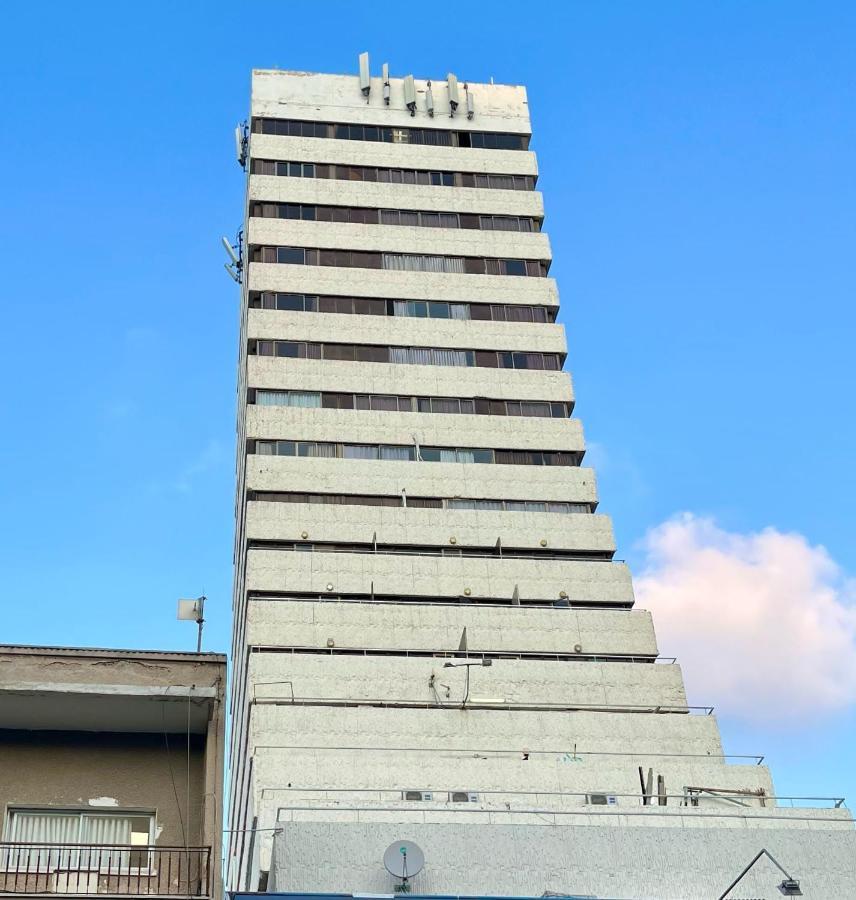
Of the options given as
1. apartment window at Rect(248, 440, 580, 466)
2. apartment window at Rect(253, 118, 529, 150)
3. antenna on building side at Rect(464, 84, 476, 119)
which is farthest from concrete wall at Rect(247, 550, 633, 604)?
antenna on building side at Rect(464, 84, 476, 119)

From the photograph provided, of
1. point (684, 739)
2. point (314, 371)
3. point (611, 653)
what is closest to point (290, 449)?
point (314, 371)

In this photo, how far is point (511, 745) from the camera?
5434cm

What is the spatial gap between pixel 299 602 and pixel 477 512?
10.4 meters

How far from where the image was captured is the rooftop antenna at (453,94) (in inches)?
3140

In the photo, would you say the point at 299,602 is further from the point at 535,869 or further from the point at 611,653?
the point at 535,869

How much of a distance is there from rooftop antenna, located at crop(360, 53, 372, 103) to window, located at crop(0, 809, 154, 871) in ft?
207

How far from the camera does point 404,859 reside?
99.5ft

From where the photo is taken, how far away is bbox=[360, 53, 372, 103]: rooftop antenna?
260ft

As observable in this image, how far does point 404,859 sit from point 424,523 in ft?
114

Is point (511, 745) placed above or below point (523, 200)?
below

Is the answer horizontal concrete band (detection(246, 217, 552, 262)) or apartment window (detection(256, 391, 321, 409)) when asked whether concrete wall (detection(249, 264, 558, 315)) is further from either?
apartment window (detection(256, 391, 321, 409))

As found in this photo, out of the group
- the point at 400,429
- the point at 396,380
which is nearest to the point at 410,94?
the point at 396,380

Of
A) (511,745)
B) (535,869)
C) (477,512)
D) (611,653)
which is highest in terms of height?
(477,512)

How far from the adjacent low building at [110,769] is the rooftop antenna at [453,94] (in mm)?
61571
